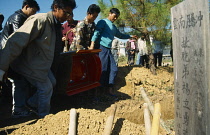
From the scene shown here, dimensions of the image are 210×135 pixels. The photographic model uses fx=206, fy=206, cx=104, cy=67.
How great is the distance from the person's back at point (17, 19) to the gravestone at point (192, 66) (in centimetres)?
238

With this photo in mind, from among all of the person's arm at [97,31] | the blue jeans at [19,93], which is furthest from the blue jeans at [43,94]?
the person's arm at [97,31]

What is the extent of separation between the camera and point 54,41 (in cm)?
275

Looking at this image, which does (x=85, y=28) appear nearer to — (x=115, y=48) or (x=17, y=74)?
(x=17, y=74)

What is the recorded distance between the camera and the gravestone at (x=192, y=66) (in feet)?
4.72

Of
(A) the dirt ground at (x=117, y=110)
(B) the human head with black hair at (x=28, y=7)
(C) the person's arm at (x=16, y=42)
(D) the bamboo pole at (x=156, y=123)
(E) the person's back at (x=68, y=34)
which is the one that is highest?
(B) the human head with black hair at (x=28, y=7)

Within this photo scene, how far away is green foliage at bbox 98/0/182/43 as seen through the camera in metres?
4.82

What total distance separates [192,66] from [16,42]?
1.88m

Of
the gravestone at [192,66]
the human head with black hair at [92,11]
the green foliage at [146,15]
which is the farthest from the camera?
the green foliage at [146,15]

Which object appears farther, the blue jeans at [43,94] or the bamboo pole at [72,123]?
the blue jeans at [43,94]

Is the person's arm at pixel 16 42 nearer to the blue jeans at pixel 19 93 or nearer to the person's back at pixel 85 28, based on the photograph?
the blue jeans at pixel 19 93

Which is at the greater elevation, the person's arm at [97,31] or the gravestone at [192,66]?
the person's arm at [97,31]

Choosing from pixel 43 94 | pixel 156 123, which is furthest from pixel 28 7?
pixel 156 123

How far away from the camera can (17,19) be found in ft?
10.3

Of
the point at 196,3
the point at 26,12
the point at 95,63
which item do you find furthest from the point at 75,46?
the point at 196,3
